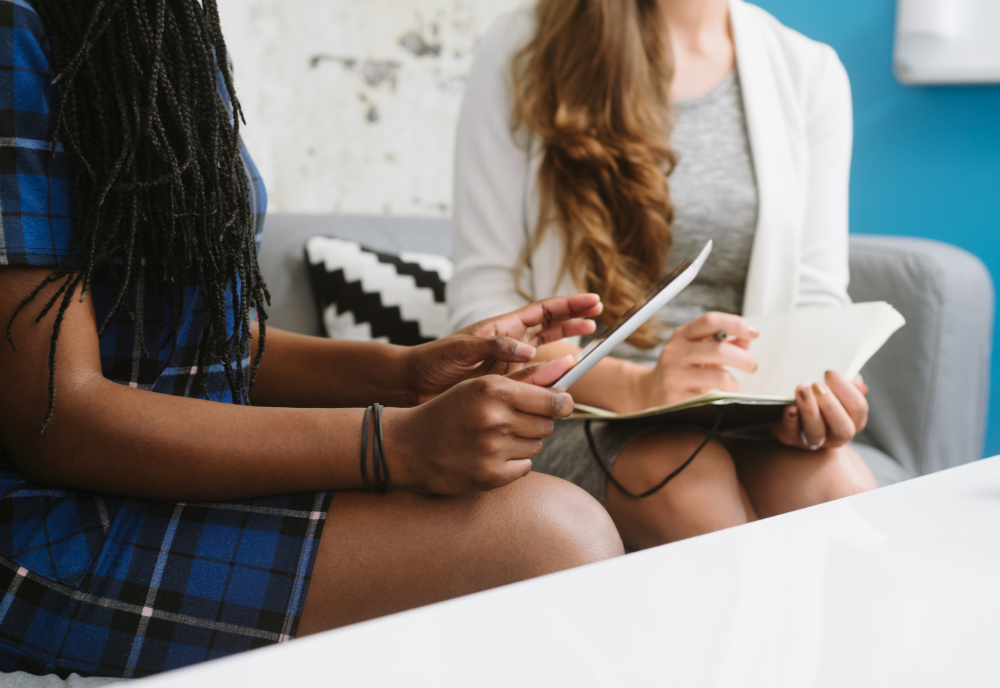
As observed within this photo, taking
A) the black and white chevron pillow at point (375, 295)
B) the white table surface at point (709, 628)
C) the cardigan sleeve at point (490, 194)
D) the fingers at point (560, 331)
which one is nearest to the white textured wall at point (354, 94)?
the black and white chevron pillow at point (375, 295)

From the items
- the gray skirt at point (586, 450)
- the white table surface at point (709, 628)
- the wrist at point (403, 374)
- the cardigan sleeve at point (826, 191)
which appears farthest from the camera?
the cardigan sleeve at point (826, 191)

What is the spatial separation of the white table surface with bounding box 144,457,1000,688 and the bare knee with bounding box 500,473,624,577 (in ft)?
0.48

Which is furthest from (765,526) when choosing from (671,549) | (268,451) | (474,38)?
(474,38)

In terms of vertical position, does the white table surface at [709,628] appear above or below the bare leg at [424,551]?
above

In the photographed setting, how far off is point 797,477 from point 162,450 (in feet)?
2.01

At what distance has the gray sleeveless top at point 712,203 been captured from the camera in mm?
1011

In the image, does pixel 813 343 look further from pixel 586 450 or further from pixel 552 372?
pixel 552 372

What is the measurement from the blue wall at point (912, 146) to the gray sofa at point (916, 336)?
0.41 m

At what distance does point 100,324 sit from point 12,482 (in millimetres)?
119

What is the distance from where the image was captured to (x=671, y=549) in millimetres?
357

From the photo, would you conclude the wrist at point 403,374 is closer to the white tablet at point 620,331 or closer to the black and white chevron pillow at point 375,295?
the white tablet at point 620,331

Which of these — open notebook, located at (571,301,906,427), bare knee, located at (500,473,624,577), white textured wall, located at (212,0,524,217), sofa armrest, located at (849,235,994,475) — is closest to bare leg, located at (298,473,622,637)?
bare knee, located at (500,473,624,577)

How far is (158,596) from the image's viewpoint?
48cm

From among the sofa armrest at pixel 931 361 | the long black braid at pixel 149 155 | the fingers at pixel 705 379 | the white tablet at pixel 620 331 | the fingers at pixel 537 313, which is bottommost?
the sofa armrest at pixel 931 361
